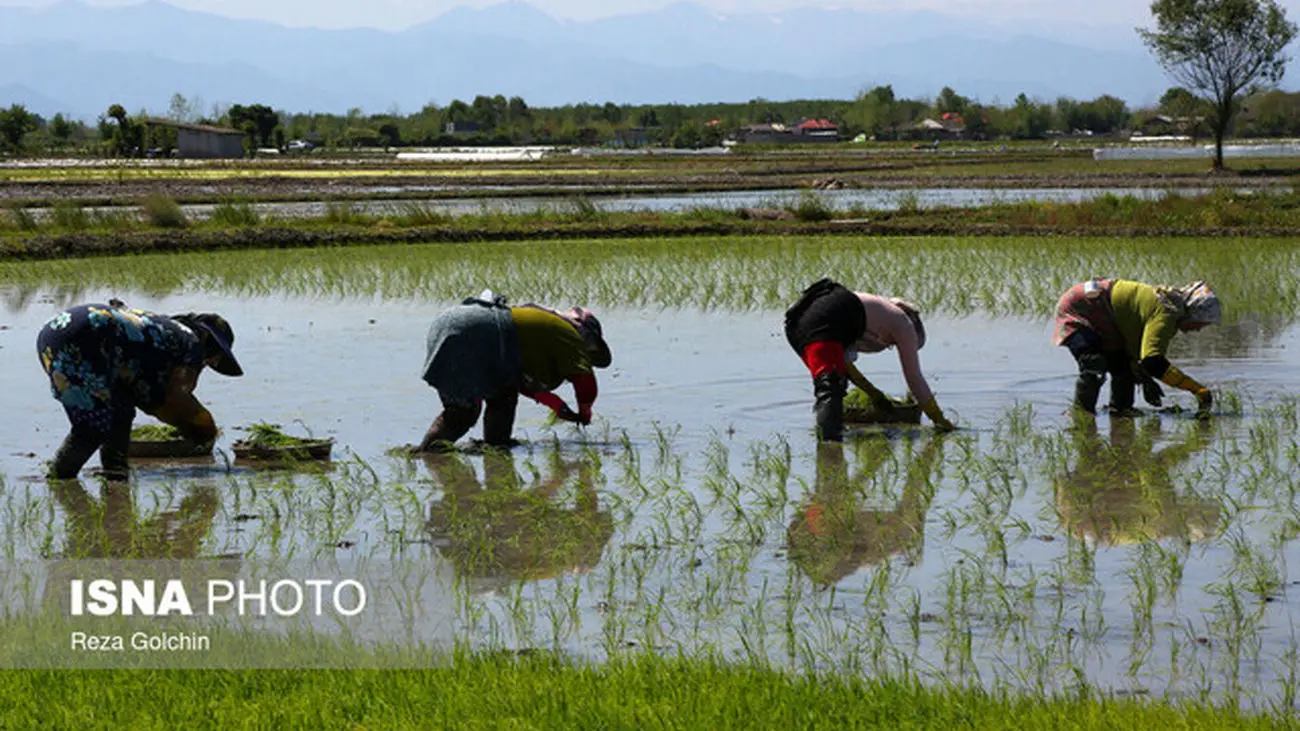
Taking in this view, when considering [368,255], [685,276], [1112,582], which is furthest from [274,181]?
[1112,582]

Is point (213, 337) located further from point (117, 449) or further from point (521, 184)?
point (521, 184)

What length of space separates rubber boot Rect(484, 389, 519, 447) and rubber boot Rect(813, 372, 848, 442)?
1593mm

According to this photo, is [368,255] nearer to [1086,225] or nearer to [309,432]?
[1086,225]

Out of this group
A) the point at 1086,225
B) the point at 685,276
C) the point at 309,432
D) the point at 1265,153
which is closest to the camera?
the point at 309,432

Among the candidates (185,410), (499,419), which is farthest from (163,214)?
(185,410)

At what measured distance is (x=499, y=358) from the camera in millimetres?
8273

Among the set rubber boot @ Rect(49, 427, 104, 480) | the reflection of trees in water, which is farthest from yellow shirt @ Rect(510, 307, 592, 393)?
the reflection of trees in water

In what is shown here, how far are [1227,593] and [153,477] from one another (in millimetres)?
5023

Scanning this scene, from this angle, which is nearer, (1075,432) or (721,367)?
(1075,432)

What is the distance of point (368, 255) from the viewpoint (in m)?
20.6

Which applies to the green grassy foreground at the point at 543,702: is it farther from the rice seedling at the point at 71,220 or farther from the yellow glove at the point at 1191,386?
the rice seedling at the point at 71,220

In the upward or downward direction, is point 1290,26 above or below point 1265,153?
above

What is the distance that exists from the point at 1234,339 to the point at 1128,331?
12.2ft

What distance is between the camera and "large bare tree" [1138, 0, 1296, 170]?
51.8 meters
